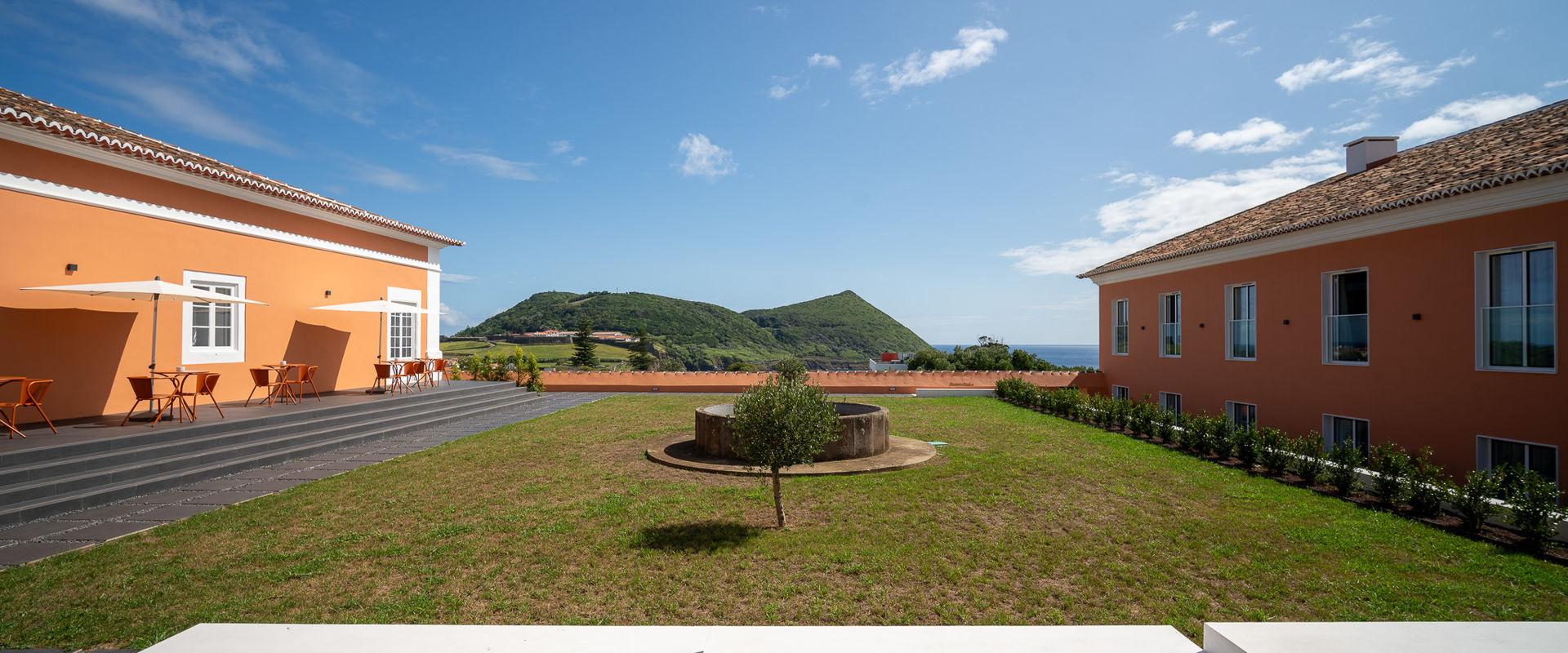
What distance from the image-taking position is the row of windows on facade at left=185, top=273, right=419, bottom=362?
37.4ft

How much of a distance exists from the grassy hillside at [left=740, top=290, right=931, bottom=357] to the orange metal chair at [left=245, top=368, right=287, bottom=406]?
6948 centimetres

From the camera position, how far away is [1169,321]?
16016 millimetres

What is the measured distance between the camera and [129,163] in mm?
10203

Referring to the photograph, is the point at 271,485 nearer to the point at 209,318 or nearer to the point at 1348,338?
the point at 209,318

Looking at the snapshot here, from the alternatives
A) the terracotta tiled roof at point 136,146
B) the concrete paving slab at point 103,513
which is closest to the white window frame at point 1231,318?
the concrete paving slab at point 103,513

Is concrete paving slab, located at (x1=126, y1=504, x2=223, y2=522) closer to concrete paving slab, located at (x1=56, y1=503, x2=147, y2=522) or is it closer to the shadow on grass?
concrete paving slab, located at (x1=56, y1=503, x2=147, y2=522)

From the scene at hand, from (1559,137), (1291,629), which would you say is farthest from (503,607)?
(1559,137)

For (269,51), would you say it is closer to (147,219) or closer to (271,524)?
(147,219)

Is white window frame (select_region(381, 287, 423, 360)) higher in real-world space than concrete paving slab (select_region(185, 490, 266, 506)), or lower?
higher

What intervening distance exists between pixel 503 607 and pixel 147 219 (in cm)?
1147

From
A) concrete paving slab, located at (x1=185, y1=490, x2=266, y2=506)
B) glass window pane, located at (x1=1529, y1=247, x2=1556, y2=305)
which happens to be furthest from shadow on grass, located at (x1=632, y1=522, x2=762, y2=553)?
glass window pane, located at (x1=1529, y1=247, x2=1556, y2=305)

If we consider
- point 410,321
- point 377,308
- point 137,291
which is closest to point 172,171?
point 137,291

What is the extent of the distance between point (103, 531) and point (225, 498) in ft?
4.45

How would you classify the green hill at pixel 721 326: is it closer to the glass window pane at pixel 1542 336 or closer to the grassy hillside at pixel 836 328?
the grassy hillside at pixel 836 328
